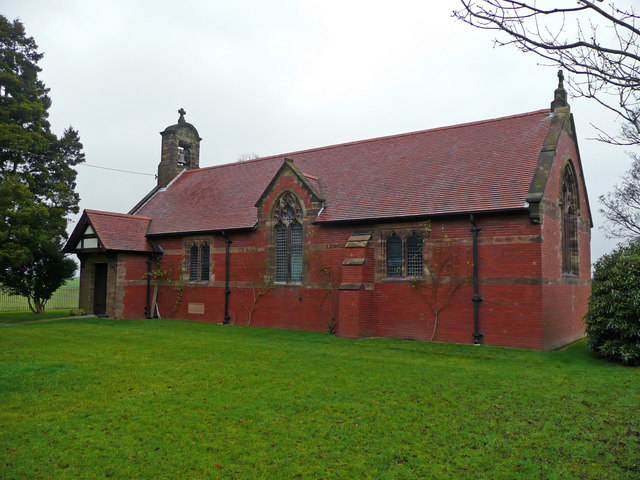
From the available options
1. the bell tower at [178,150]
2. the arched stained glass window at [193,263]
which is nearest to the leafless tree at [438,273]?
the arched stained glass window at [193,263]

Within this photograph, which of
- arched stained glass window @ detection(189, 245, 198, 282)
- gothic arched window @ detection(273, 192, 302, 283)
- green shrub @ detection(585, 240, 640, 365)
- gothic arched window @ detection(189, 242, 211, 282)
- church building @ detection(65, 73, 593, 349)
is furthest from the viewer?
arched stained glass window @ detection(189, 245, 198, 282)

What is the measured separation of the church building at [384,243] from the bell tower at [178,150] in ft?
14.3

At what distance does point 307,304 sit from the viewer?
66.2ft

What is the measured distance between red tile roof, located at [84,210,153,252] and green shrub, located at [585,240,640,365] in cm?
2081

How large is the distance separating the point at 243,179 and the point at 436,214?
12.9 meters

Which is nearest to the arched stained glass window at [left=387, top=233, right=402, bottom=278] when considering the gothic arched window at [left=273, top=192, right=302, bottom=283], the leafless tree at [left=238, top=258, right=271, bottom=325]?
the gothic arched window at [left=273, top=192, right=302, bottom=283]

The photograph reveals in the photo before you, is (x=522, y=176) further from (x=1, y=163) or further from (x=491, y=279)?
(x=1, y=163)

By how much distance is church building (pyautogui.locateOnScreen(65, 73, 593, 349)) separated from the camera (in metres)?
15.9

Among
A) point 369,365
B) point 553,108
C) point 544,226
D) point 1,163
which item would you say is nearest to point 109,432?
point 369,365

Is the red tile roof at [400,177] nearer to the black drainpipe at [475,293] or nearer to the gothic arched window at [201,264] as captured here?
the black drainpipe at [475,293]

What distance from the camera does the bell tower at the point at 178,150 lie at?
31047mm

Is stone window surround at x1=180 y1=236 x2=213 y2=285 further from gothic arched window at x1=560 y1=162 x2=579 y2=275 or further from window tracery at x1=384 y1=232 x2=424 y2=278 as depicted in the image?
gothic arched window at x1=560 y1=162 x2=579 y2=275

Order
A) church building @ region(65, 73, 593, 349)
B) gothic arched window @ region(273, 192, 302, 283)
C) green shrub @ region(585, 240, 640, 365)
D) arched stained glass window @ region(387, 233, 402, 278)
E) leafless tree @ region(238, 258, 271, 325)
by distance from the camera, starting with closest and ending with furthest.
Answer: green shrub @ region(585, 240, 640, 365)
church building @ region(65, 73, 593, 349)
arched stained glass window @ region(387, 233, 402, 278)
gothic arched window @ region(273, 192, 302, 283)
leafless tree @ region(238, 258, 271, 325)

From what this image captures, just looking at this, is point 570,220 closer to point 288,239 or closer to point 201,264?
point 288,239
